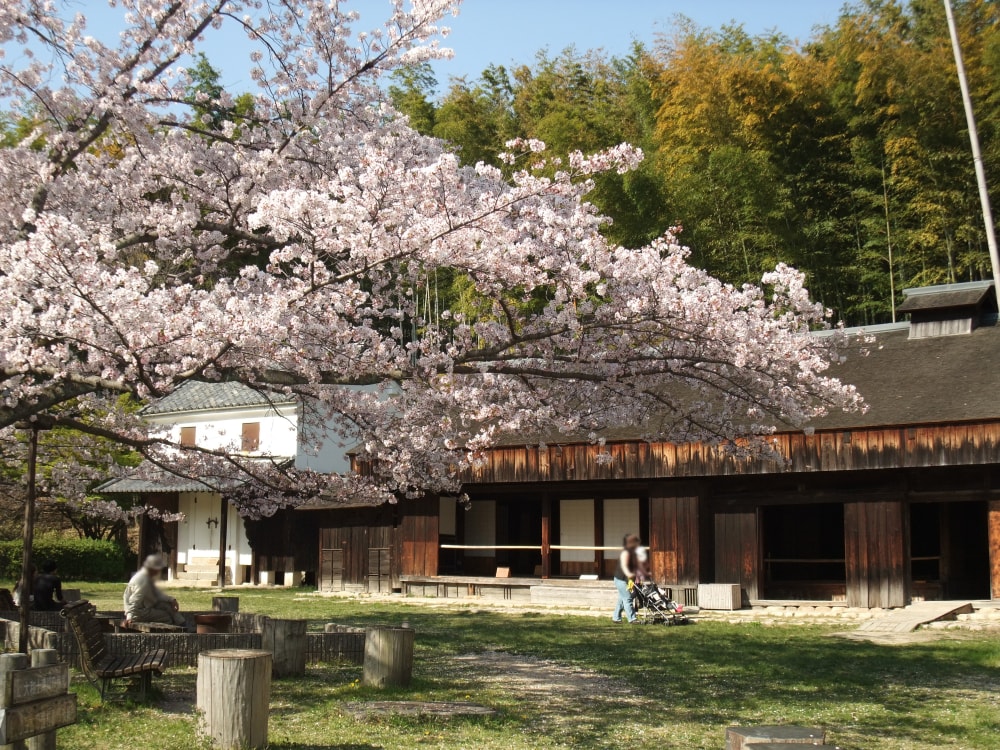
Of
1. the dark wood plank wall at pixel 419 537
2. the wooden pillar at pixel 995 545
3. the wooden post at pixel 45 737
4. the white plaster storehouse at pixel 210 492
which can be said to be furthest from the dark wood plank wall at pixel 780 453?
the wooden post at pixel 45 737

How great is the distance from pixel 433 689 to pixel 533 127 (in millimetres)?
30428

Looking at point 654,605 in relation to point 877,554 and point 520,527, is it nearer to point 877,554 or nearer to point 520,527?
point 877,554

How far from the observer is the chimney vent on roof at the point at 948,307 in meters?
24.0

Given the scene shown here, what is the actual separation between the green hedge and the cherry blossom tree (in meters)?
23.9

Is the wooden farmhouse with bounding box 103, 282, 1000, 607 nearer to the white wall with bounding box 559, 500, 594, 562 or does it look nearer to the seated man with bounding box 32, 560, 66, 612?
the white wall with bounding box 559, 500, 594, 562

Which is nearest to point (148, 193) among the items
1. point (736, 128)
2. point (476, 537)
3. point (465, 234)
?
point (465, 234)

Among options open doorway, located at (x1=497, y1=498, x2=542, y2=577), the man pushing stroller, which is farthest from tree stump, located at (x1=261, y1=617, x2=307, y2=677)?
open doorway, located at (x1=497, y1=498, x2=542, y2=577)

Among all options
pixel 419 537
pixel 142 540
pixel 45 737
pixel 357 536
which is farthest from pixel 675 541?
pixel 142 540

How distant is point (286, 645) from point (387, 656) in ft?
5.03

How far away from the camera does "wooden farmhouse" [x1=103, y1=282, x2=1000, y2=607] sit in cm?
2081

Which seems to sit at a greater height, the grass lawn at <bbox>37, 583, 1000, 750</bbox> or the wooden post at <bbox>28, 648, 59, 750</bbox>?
the wooden post at <bbox>28, 648, 59, 750</bbox>

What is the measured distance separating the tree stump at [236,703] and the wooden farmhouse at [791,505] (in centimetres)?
1210

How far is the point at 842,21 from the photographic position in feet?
112

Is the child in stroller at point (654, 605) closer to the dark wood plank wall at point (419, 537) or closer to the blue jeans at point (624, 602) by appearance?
the blue jeans at point (624, 602)
